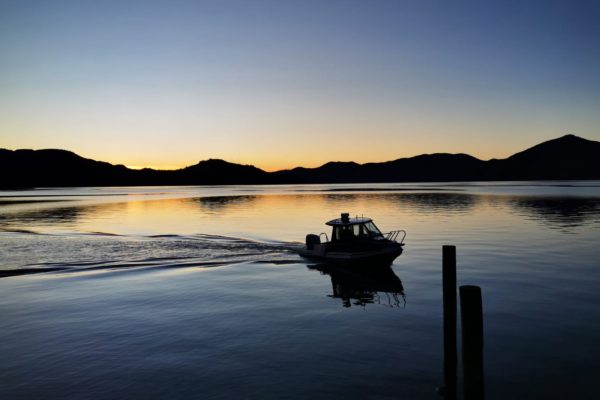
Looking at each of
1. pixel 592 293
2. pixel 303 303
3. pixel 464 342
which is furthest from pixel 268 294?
pixel 592 293

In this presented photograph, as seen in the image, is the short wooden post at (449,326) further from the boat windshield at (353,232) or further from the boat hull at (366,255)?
the boat windshield at (353,232)

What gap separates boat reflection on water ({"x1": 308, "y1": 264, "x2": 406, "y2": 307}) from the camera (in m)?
23.5

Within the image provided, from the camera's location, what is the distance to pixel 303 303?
75.6 feet

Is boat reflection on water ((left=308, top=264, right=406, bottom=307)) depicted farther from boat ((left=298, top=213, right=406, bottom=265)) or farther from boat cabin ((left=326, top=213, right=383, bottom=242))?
boat cabin ((left=326, top=213, right=383, bottom=242))

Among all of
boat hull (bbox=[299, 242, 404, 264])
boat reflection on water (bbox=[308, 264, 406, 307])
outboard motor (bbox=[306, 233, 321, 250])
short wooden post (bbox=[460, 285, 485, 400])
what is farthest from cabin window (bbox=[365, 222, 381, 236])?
short wooden post (bbox=[460, 285, 485, 400])

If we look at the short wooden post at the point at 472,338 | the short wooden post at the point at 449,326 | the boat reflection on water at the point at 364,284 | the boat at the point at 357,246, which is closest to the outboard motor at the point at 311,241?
the boat at the point at 357,246

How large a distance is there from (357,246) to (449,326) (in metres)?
19.0

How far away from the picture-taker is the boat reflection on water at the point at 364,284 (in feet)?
77.1

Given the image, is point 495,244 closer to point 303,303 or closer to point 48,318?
point 303,303

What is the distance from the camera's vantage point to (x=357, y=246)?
32156mm

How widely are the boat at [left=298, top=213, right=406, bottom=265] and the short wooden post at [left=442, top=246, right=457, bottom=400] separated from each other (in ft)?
57.2

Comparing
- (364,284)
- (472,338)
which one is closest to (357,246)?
(364,284)

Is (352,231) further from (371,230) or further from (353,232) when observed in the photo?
(371,230)

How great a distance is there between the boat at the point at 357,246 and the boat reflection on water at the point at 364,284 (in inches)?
28.6
